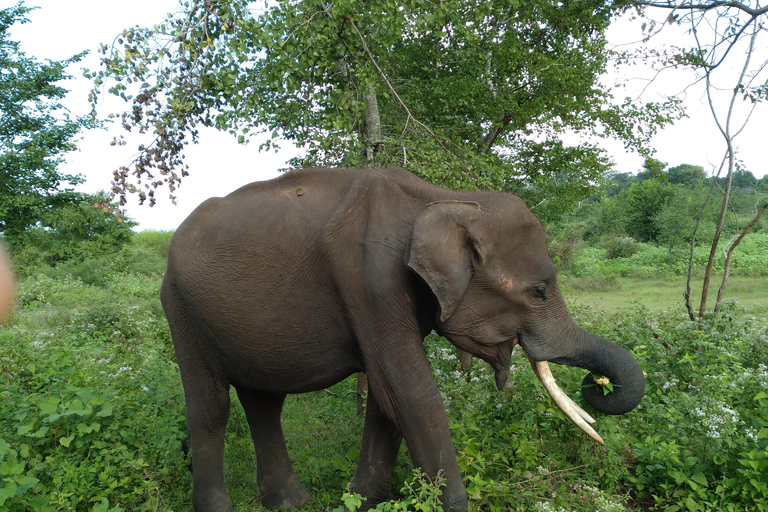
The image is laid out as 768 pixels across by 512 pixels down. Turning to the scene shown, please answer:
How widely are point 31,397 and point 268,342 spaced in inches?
91.6

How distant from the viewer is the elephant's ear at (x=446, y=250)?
350 centimetres

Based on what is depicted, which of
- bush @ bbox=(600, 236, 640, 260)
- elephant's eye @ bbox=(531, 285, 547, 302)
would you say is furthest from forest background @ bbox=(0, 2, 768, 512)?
bush @ bbox=(600, 236, 640, 260)

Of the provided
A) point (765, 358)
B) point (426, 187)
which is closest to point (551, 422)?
point (426, 187)

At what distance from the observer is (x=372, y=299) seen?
365 cm

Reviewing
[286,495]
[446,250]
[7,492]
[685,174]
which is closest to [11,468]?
[7,492]

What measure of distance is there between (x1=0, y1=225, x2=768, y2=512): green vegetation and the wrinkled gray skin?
0.49 m

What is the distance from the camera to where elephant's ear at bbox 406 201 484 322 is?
11.5 ft

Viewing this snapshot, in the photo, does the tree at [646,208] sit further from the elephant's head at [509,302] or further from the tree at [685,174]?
the elephant's head at [509,302]

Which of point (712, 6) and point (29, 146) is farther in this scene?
point (29, 146)

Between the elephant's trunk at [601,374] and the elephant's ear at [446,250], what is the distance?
859 mm

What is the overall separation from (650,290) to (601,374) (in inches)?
721

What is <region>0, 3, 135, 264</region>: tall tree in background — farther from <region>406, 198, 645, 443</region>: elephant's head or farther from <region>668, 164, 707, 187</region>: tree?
<region>668, 164, 707, 187</region>: tree

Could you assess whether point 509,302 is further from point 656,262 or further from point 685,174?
point 685,174

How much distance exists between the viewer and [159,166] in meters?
5.67
